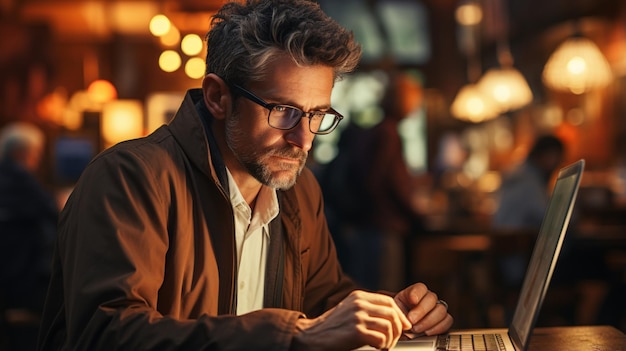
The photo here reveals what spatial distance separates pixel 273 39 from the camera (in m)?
1.88

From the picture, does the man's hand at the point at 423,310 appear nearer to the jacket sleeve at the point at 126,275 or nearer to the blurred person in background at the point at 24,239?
the jacket sleeve at the point at 126,275

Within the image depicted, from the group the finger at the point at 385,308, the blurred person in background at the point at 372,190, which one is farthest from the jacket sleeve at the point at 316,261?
the blurred person in background at the point at 372,190

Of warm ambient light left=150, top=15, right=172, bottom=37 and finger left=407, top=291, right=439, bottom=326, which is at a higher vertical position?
warm ambient light left=150, top=15, right=172, bottom=37

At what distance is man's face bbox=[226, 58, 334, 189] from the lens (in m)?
1.88

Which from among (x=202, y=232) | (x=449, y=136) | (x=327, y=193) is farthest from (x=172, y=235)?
(x=449, y=136)

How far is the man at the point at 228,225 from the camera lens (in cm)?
157

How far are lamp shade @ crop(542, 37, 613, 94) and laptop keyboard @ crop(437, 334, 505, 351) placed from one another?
634 cm

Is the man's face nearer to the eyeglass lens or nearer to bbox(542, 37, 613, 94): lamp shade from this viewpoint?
the eyeglass lens

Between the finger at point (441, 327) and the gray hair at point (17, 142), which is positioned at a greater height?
the finger at point (441, 327)

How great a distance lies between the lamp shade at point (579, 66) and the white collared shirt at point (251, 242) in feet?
20.7

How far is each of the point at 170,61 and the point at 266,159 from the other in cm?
465

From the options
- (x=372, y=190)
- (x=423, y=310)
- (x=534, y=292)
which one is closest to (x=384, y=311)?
(x=534, y=292)

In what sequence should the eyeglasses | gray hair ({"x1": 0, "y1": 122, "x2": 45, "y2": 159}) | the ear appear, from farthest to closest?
gray hair ({"x1": 0, "y1": 122, "x2": 45, "y2": 159}), the ear, the eyeglasses

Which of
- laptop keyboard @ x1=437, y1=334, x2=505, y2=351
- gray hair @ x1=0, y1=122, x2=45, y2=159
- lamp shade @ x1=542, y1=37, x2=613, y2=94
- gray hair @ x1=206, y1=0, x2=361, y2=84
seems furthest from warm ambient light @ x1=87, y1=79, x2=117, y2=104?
laptop keyboard @ x1=437, y1=334, x2=505, y2=351
